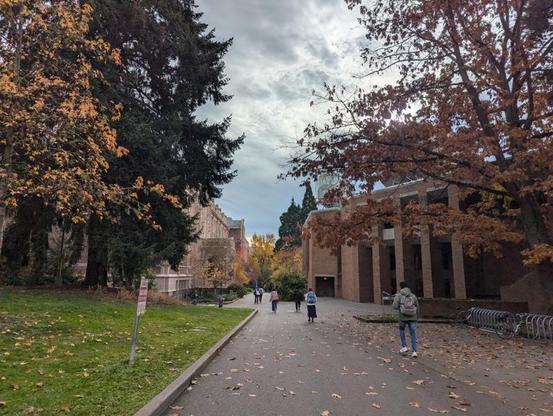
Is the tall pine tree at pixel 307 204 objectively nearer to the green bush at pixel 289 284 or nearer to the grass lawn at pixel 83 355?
the green bush at pixel 289 284

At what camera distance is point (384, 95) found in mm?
15805

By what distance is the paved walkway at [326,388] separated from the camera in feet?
20.0

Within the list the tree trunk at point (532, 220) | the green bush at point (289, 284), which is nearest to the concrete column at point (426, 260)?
the green bush at point (289, 284)

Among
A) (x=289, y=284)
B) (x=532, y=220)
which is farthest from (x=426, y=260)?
(x=532, y=220)

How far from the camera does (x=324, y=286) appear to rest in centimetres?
6047

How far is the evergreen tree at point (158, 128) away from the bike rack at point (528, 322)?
43.0 feet

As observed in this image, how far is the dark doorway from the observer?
59.9 meters

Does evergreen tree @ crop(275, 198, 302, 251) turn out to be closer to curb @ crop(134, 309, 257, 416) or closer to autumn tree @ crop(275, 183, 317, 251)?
autumn tree @ crop(275, 183, 317, 251)

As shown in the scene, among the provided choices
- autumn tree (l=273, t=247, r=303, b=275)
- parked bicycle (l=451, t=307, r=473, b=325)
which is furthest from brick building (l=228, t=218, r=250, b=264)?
parked bicycle (l=451, t=307, r=473, b=325)

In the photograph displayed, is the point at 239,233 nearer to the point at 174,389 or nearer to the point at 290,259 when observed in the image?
the point at 290,259

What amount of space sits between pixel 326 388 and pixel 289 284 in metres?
43.0

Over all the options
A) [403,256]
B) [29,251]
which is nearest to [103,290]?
[29,251]

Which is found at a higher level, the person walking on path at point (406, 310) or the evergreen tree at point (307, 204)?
the evergreen tree at point (307, 204)

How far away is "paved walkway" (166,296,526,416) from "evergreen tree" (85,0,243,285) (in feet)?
35.4
